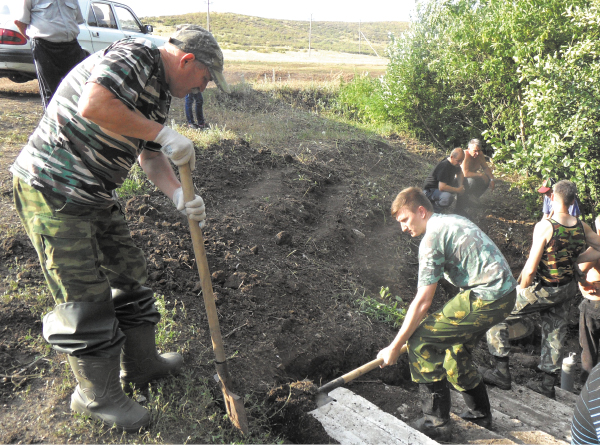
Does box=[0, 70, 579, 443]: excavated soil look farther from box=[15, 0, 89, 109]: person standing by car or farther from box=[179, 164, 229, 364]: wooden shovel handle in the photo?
box=[15, 0, 89, 109]: person standing by car

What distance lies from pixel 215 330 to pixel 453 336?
1.61 meters

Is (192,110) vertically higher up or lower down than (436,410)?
higher up

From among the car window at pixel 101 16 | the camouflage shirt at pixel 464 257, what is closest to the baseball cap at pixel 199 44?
the camouflage shirt at pixel 464 257

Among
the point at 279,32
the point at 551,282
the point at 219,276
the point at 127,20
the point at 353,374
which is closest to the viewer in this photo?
the point at 353,374

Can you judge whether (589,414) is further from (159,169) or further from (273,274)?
(273,274)

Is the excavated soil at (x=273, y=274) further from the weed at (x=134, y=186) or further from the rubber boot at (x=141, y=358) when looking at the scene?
the rubber boot at (x=141, y=358)

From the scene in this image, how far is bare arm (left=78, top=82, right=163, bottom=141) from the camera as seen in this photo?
2.12 meters

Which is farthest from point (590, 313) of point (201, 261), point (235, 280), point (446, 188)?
point (201, 261)

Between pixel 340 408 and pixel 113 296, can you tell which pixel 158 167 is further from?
pixel 340 408

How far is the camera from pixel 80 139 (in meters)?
2.32

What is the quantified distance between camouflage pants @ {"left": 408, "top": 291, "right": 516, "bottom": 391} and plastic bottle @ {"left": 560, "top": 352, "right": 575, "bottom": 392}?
1.96 meters

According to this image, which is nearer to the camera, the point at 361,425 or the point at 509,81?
the point at 361,425

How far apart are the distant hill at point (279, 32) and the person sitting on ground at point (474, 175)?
4067 centimetres

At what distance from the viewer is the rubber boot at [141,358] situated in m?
2.86
